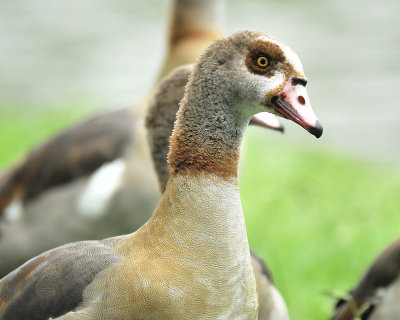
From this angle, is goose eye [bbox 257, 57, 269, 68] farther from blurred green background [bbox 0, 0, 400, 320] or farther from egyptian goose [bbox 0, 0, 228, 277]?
egyptian goose [bbox 0, 0, 228, 277]

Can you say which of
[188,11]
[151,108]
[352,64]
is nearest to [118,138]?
[188,11]

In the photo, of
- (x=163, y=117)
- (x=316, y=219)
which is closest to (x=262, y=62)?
(x=163, y=117)

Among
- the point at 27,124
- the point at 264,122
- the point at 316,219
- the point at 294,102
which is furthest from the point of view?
the point at 27,124

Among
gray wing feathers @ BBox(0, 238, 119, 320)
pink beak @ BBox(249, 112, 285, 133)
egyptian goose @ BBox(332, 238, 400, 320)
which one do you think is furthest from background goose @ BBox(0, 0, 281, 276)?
gray wing feathers @ BBox(0, 238, 119, 320)

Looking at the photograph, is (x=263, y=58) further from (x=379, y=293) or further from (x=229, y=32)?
(x=229, y=32)

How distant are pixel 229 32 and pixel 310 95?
74.6 inches

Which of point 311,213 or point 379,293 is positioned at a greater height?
point 379,293

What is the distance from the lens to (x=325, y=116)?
11.5 meters

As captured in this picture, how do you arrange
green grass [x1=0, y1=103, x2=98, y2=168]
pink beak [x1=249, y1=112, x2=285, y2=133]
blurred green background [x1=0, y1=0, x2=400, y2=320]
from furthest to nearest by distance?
green grass [x1=0, y1=103, x2=98, y2=168], blurred green background [x1=0, y1=0, x2=400, y2=320], pink beak [x1=249, y1=112, x2=285, y2=133]

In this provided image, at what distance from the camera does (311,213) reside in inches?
265

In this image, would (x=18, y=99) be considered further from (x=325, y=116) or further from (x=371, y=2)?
(x=371, y=2)

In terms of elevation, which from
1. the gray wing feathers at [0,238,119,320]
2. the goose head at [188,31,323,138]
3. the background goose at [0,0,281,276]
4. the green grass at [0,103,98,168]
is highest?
the goose head at [188,31,323,138]

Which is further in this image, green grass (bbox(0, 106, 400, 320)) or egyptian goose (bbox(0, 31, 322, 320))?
green grass (bbox(0, 106, 400, 320))

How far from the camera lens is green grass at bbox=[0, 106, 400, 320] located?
18.2 feet
